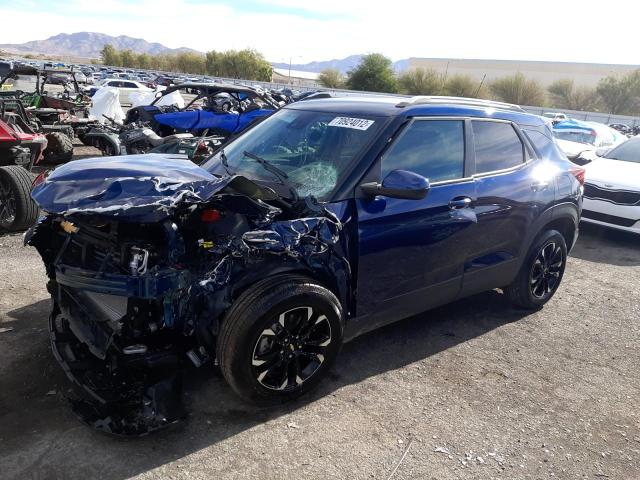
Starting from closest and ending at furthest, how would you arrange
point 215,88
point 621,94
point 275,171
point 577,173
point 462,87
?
point 275,171, point 577,173, point 215,88, point 462,87, point 621,94

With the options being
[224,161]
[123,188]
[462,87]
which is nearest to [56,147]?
[224,161]

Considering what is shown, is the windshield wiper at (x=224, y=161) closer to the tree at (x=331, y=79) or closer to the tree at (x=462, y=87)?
the tree at (x=462, y=87)

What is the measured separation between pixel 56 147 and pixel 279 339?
9.20 m

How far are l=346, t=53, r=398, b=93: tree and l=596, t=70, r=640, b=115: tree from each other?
915 inches

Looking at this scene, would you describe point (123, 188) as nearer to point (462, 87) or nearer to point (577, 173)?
point (577, 173)

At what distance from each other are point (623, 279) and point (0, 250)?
7.21m

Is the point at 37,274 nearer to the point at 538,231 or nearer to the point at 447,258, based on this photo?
the point at 447,258

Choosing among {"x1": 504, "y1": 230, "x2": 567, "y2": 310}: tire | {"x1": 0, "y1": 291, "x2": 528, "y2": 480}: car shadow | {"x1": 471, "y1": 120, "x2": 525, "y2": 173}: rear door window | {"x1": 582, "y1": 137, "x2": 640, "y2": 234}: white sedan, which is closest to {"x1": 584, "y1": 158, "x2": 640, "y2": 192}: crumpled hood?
{"x1": 582, "y1": 137, "x2": 640, "y2": 234}: white sedan

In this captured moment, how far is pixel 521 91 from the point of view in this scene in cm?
5422

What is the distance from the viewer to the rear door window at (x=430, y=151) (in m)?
3.48

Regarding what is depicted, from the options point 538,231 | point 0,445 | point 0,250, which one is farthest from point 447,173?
point 0,250

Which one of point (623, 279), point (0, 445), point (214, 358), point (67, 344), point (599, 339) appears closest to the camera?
point (0, 445)

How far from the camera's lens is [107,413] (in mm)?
2770

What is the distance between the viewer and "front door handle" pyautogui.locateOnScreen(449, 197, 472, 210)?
3688 mm
